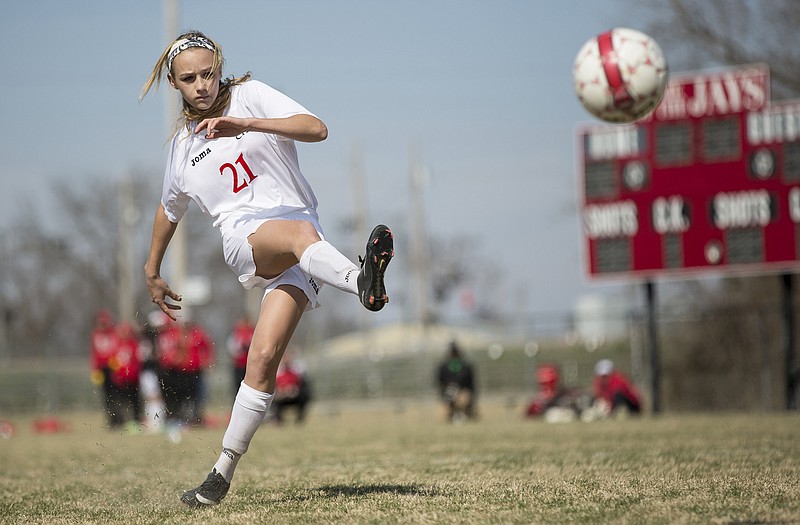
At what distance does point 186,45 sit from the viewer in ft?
16.8

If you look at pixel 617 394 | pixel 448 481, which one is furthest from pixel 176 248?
pixel 448 481

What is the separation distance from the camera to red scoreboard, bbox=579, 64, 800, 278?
15.8 m

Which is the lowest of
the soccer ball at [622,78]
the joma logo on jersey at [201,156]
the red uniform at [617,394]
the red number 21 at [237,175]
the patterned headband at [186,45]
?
the red uniform at [617,394]

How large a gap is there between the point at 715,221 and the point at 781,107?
191 cm

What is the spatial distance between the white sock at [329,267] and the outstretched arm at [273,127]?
0.51 metres

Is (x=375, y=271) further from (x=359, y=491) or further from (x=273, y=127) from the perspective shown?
(x=359, y=491)

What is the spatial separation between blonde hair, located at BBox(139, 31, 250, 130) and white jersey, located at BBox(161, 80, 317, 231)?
0.05 metres

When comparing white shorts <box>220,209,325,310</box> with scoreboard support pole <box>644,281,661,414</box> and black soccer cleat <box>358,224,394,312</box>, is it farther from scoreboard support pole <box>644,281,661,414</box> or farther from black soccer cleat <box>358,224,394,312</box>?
scoreboard support pole <box>644,281,661,414</box>

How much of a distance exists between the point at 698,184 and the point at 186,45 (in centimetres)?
1229

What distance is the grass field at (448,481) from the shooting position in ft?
15.3

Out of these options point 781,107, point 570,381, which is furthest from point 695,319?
point 781,107

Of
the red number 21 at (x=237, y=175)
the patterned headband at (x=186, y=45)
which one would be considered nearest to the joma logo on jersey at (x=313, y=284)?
the red number 21 at (x=237, y=175)

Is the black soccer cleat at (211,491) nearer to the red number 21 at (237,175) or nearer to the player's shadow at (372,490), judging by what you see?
the player's shadow at (372,490)

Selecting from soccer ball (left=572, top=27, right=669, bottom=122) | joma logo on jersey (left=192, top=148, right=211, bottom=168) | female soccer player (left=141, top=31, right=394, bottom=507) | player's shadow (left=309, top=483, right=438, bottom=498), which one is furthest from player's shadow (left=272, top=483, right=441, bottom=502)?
soccer ball (left=572, top=27, right=669, bottom=122)
